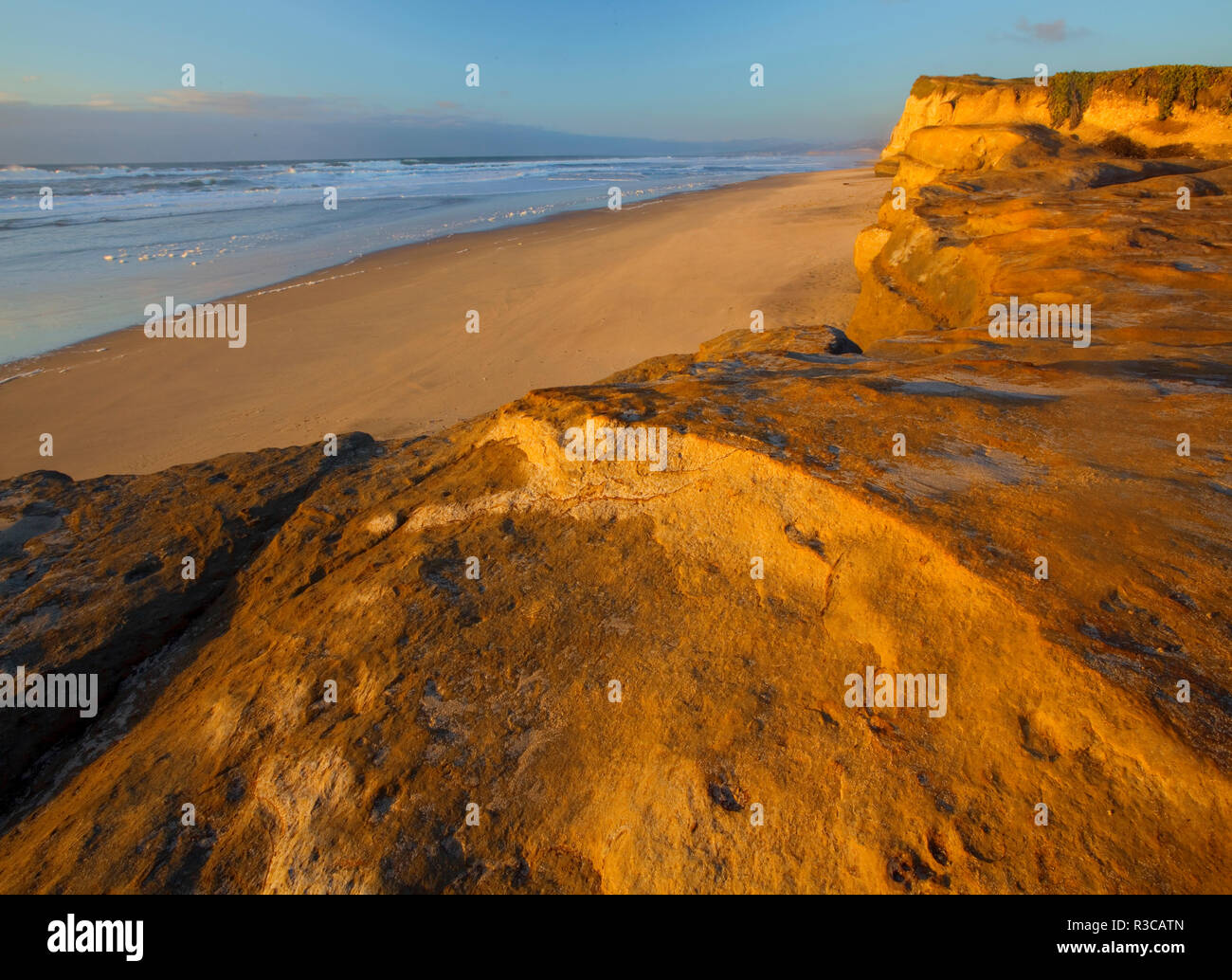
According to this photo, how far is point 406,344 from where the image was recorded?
10.4 m

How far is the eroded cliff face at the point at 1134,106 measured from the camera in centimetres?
1464

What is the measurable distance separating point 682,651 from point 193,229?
24914mm

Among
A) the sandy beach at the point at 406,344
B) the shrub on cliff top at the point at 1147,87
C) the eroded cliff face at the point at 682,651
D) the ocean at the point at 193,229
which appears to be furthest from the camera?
the shrub on cliff top at the point at 1147,87

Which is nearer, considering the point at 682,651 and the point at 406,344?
the point at 682,651

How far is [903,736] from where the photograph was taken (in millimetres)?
1898

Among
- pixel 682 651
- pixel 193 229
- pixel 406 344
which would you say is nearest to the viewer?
pixel 682 651

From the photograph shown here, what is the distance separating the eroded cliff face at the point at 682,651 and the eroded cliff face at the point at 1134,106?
17.0m

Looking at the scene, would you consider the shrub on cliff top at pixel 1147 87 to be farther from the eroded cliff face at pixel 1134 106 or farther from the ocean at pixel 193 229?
the ocean at pixel 193 229

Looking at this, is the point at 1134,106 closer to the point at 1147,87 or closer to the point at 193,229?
the point at 1147,87

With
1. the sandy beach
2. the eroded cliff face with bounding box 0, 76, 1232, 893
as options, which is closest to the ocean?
the sandy beach

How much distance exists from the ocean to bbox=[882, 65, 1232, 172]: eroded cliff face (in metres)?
15.3

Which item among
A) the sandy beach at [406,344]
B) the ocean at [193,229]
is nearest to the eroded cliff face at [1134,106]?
the sandy beach at [406,344]

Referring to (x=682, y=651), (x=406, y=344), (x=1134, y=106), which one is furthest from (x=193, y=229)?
(x=1134, y=106)

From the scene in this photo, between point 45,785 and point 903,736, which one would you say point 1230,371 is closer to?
point 903,736
